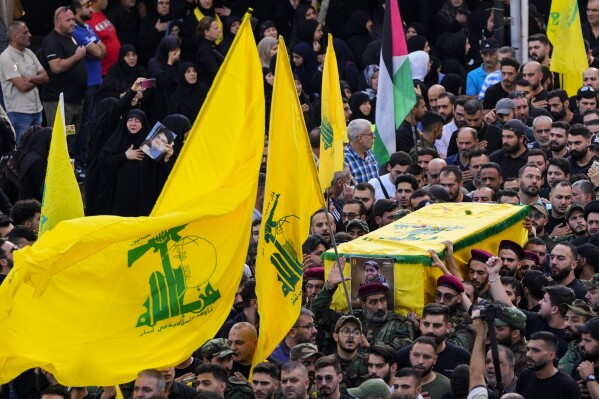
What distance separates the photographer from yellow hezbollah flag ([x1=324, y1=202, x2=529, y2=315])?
13.1 meters

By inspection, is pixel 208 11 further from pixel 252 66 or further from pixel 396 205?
pixel 252 66

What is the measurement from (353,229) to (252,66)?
2812mm

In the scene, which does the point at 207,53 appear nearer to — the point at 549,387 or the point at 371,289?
the point at 371,289

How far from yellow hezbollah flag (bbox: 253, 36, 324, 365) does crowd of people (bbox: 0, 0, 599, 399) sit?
0.23 metres

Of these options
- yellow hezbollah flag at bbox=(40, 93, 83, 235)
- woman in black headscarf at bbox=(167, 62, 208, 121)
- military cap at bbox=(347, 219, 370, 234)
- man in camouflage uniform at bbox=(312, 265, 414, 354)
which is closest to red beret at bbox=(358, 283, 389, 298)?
man in camouflage uniform at bbox=(312, 265, 414, 354)

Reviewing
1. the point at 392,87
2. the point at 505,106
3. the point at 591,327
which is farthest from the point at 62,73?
the point at 591,327

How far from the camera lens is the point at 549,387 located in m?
11.4

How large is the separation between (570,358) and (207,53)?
842cm

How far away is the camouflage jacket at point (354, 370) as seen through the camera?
1241cm

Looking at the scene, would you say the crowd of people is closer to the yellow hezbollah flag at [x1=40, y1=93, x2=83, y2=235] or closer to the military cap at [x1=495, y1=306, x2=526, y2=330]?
the military cap at [x1=495, y1=306, x2=526, y2=330]

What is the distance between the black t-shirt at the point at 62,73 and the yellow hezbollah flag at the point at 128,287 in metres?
7.13

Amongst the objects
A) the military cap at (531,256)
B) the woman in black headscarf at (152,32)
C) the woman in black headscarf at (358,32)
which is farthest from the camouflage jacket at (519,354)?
the woman in black headscarf at (358,32)

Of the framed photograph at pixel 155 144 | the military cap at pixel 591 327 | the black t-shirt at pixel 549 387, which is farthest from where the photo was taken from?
the framed photograph at pixel 155 144

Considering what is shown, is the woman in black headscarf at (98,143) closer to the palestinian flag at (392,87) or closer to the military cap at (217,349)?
the palestinian flag at (392,87)
